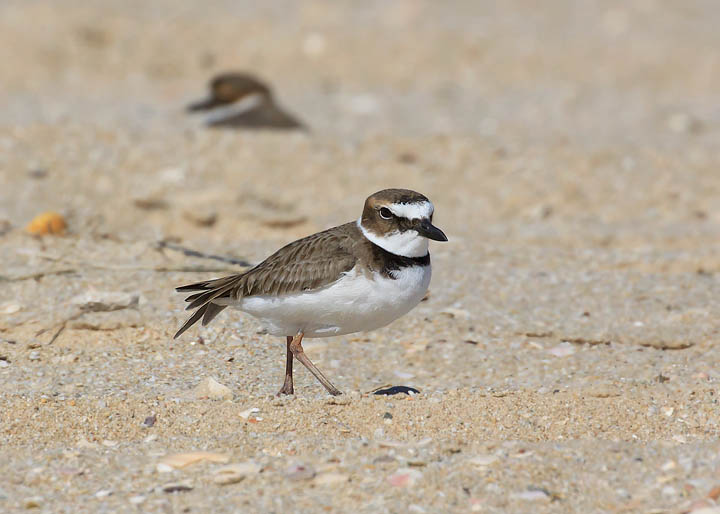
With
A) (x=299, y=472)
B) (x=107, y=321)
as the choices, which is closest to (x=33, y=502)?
(x=299, y=472)

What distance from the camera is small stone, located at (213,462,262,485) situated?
371 cm

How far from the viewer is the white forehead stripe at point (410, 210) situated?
4.57m

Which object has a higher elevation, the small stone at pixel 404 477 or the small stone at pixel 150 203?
the small stone at pixel 150 203

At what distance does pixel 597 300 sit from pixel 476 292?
0.74 metres

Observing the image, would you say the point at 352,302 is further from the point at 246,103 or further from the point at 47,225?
the point at 246,103

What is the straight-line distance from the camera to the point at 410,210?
4.57 metres

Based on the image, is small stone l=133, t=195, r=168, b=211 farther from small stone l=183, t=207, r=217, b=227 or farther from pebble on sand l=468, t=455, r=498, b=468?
pebble on sand l=468, t=455, r=498, b=468

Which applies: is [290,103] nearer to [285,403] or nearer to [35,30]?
[35,30]

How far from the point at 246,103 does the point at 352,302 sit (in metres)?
6.43

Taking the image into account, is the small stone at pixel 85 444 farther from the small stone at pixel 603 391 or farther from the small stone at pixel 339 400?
the small stone at pixel 603 391

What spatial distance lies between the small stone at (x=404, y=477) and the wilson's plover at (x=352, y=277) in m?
0.94

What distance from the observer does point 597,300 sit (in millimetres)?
6477

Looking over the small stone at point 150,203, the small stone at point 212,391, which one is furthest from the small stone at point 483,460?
the small stone at point 150,203

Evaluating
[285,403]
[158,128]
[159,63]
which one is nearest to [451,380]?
[285,403]
